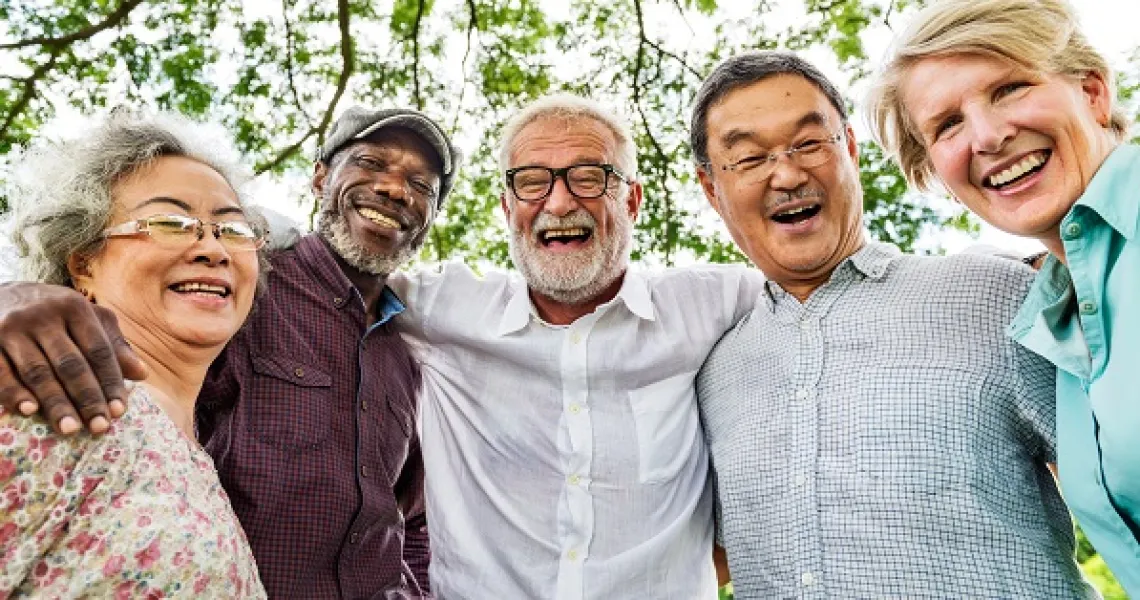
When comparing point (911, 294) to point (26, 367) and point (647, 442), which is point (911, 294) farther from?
point (26, 367)

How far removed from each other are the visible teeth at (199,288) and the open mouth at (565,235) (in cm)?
125

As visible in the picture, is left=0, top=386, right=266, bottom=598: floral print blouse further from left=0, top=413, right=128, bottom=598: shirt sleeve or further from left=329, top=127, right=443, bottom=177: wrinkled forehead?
left=329, top=127, right=443, bottom=177: wrinkled forehead

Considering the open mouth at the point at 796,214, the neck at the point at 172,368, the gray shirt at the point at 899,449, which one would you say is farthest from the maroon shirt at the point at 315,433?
the open mouth at the point at 796,214

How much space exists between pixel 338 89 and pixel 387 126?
298 cm

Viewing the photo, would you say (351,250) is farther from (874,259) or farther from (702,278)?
(874,259)

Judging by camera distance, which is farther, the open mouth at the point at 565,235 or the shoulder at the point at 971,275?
the open mouth at the point at 565,235

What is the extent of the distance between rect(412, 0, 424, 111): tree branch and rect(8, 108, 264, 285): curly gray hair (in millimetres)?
4009

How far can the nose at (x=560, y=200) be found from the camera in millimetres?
3074

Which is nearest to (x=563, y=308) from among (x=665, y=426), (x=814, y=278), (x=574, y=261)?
(x=574, y=261)

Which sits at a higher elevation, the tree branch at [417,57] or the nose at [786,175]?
the tree branch at [417,57]

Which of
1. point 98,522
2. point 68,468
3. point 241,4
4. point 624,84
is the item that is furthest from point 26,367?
point 241,4

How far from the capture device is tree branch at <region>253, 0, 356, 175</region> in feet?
18.7

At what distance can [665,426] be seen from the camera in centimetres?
272

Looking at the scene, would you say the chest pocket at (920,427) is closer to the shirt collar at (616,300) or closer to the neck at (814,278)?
the neck at (814,278)
